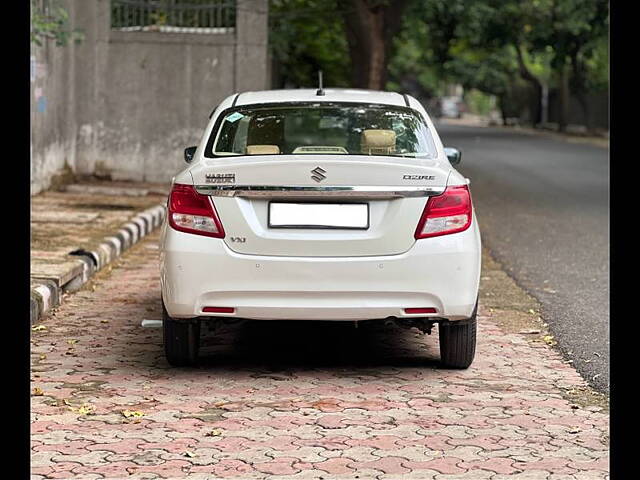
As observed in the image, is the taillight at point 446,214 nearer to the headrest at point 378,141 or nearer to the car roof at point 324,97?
the headrest at point 378,141

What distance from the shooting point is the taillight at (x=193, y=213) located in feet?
21.5

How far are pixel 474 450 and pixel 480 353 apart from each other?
87.6 inches

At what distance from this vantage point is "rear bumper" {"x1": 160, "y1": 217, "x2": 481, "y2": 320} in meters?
6.44

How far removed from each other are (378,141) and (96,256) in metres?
4.26

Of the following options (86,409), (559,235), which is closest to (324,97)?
(86,409)

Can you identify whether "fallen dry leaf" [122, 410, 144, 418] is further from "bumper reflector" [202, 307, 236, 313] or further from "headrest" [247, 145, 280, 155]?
"headrest" [247, 145, 280, 155]

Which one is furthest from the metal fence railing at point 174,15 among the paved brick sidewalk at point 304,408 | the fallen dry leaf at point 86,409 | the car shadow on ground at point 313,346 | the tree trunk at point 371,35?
the fallen dry leaf at point 86,409

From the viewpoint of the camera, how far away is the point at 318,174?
21.3 feet

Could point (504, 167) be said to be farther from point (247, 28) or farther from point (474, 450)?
point (474, 450)

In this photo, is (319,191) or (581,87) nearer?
(319,191)

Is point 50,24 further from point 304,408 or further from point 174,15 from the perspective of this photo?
point 304,408

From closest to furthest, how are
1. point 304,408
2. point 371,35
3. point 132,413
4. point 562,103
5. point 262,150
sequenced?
1. point 132,413
2. point 304,408
3. point 262,150
4. point 371,35
5. point 562,103

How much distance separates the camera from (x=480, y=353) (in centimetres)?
756

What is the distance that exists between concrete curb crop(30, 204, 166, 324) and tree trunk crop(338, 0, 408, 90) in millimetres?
8774
